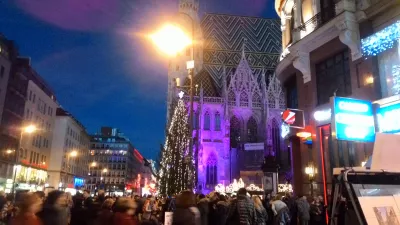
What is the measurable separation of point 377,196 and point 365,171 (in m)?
0.32

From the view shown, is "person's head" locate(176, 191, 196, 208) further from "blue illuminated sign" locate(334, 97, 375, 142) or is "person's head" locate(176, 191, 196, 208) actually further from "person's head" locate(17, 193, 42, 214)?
"blue illuminated sign" locate(334, 97, 375, 142)

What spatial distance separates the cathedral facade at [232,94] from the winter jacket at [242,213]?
41316 millimetres

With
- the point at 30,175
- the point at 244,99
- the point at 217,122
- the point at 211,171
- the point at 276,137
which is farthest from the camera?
the point at 244,99

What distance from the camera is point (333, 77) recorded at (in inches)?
600

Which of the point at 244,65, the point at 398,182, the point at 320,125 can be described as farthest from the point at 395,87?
the point at 244,65

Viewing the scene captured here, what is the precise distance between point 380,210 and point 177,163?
1787 centimetres

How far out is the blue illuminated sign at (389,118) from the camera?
36.5ft

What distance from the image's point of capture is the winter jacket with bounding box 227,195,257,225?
27.8 feet

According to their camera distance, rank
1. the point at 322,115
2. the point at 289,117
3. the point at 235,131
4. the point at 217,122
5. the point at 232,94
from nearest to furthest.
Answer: the point at 322,115 < the point at 289,117 < the point at 217,122 < the point at 235,131 < the point at 232,94

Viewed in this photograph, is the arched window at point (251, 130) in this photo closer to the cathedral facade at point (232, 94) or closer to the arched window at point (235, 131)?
the cathedral facade at point (232, 94)

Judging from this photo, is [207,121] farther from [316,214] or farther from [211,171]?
[316,214]

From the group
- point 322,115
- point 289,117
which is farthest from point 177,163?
point 322,115

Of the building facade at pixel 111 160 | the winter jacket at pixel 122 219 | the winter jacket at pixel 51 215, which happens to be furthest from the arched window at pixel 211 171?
the building facade at pixel 111 160

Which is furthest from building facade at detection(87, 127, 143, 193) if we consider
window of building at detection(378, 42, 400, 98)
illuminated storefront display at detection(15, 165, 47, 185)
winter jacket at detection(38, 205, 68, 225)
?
winter jacket at detection(38, 205, 68, 225)
